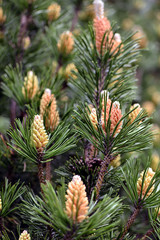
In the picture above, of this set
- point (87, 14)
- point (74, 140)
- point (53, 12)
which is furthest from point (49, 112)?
point (87, 14)

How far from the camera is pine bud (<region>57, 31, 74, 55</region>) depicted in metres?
0.74

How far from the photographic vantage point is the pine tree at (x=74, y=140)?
1.30 ft

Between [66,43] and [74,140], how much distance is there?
13.7 inches

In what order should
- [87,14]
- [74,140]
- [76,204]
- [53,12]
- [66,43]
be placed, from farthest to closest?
[87,14] < [53,12] < [66,43] < [74,140] < [76,204]

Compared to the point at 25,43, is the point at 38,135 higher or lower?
lower

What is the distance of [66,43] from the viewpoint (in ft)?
2.44

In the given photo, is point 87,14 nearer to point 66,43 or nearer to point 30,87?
A: point 66,43

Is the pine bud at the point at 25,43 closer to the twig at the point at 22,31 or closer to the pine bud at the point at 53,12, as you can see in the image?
the twig at the point at 22,31

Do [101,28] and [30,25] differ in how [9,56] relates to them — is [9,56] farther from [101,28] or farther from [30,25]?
[101,28]

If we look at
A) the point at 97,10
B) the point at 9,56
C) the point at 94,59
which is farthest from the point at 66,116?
the point at 9,56

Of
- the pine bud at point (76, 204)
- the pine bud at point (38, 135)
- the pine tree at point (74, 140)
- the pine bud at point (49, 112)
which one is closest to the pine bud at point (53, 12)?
the pine tree at point (74, 140)

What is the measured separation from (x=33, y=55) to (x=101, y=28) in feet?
0.99

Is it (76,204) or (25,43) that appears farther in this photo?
(25,43)

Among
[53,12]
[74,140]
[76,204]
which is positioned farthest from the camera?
[53,12]
